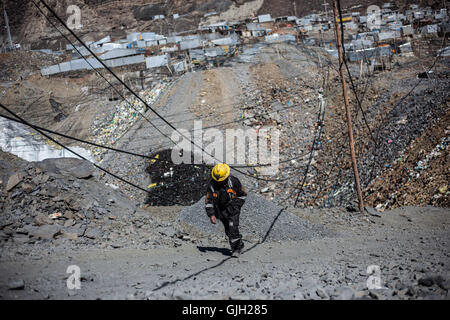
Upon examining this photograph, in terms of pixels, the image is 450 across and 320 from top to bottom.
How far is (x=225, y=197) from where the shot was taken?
18.3ft

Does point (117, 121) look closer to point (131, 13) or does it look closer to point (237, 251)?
point (237, 251)

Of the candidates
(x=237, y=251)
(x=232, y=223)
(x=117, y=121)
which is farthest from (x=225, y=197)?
(x=117, y=121)

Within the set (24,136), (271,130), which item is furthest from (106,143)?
(271,130)

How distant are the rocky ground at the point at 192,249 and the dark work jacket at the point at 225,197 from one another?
2.77ft

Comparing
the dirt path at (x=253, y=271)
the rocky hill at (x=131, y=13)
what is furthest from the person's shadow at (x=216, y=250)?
the rocky hill at (x=131, y=13)

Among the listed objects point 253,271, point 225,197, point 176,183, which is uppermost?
point 225,197

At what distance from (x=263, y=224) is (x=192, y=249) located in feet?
6.99

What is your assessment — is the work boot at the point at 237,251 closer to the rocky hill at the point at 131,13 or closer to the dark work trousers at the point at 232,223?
the dark work trousers at the point at 232,223

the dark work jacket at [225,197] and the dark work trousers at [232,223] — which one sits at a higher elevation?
the dark work jacket at [225,197]

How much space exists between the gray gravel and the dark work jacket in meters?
1.99

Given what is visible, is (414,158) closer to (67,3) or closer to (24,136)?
(24,136)

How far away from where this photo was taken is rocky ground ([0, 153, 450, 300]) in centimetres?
357

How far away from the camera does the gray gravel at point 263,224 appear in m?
7.41

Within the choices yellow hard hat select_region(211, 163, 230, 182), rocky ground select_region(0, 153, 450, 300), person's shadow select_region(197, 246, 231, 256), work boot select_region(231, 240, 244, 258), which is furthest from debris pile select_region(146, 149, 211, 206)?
yellow hard hat select_region(211, 163, 230, 182)
